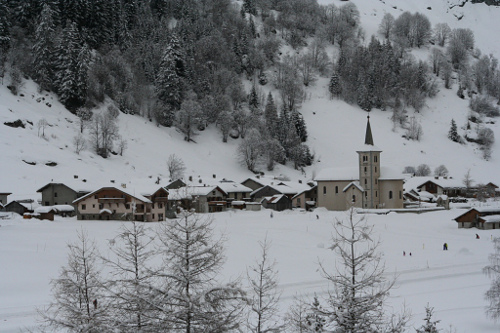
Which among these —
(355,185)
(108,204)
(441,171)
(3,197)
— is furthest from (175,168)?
(441,171)

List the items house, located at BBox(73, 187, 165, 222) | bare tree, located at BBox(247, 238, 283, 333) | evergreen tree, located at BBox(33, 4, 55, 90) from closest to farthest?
bare tree, located at BBox(247, 238, 283, 333) → house, located at BBox(73, 187, 165, 222) → evergreen tree, located at BBox(33, 4, 55, 90)

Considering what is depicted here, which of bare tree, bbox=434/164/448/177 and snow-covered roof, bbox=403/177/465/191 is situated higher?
bare tree, bbox=434/164/448/177

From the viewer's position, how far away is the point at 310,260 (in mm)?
35656

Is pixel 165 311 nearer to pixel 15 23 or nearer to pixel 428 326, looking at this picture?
pixel 428 326

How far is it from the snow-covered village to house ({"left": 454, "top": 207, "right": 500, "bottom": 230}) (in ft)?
0.72

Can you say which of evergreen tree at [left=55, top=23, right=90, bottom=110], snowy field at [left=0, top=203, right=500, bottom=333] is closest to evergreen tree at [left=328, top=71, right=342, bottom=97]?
evergreen tree at [left=55, top=23, right=90, bottom=110]

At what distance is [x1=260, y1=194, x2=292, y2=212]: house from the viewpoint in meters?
74.4

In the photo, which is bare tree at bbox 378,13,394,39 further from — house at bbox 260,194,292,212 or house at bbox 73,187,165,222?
house at bbox 73,187,165,222

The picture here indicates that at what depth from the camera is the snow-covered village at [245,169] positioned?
12.3 meters

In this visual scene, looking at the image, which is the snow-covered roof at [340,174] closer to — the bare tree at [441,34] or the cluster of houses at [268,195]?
the cluster of houses at [268,195]

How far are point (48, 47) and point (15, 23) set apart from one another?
12.9 m

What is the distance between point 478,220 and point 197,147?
56.3m

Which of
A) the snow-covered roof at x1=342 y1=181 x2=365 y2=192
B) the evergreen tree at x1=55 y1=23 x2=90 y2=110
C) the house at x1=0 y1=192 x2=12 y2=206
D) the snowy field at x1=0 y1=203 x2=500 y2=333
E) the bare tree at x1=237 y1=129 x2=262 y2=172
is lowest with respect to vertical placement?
the snowy field at x1=0 y1=203 x2=500 y2=333

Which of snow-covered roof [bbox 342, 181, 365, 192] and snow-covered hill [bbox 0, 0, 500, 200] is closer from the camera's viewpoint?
snow-covered hill [bbox 0, 0, 500, 200]
